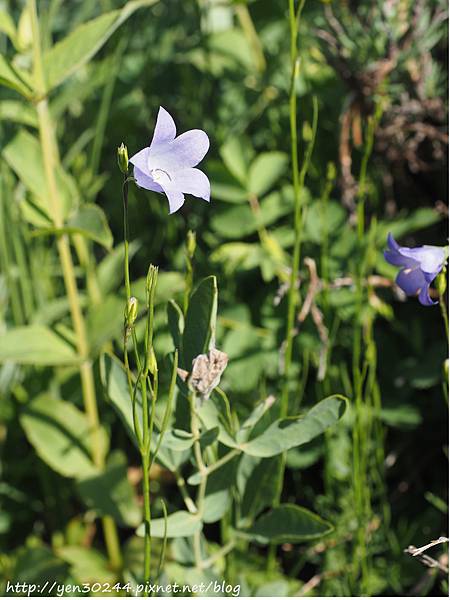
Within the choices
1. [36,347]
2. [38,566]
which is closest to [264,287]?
[36,347]

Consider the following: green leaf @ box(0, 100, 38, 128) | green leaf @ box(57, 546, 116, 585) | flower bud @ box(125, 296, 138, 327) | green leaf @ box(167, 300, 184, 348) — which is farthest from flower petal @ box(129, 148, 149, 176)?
green leaf @ box(57, 546, 116, 585)

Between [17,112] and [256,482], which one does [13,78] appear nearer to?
[17,112]

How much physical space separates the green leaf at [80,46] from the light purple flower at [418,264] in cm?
59

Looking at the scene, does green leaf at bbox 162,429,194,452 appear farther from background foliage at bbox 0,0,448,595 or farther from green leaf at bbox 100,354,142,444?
background foliage at bbox 0,0,448,595

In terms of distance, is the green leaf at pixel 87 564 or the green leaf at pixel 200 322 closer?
the green leaf at pixel 200 322

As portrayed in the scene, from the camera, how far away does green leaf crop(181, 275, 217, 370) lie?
1.00m

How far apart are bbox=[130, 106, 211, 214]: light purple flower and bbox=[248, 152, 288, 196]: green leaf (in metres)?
0.71

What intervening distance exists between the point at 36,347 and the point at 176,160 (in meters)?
0.63

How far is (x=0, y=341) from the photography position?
1.44 meters

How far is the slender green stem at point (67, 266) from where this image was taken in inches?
53.4

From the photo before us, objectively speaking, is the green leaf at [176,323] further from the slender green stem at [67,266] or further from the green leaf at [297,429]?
the slender green stem at [67,266]

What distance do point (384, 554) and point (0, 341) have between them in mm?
811

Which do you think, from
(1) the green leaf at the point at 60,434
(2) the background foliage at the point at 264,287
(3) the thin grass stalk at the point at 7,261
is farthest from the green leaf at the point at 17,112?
(1) the green leaf at the point at 60,434

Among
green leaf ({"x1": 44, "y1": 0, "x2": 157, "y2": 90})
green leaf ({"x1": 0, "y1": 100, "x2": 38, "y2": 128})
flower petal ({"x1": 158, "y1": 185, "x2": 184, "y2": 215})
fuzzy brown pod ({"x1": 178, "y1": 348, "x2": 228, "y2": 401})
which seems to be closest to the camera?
flower petal ({"x1": 158, "y1": 185, "x2": 184, "y2": 215})
